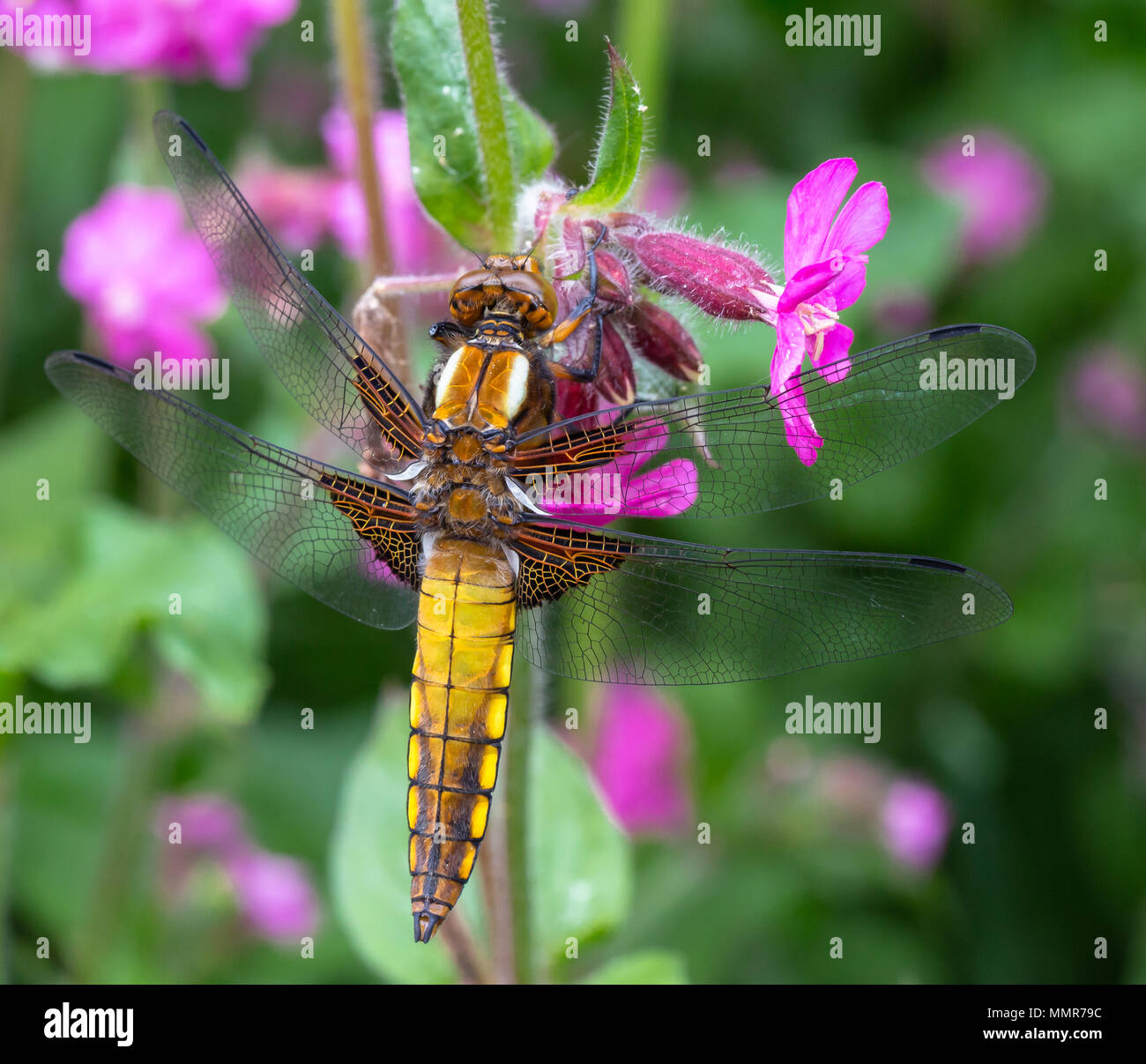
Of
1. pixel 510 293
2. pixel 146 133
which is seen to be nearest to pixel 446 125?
pixel 510 293

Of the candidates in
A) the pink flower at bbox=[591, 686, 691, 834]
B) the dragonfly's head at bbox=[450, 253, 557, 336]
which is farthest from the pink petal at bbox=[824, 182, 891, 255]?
the pink flower at bbox=[591, 686, 691, 834]

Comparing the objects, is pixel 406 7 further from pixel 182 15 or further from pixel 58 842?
pixel 58 842

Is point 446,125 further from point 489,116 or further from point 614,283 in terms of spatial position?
point 614,283

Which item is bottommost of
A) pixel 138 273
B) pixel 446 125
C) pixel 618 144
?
pixel 618 144
